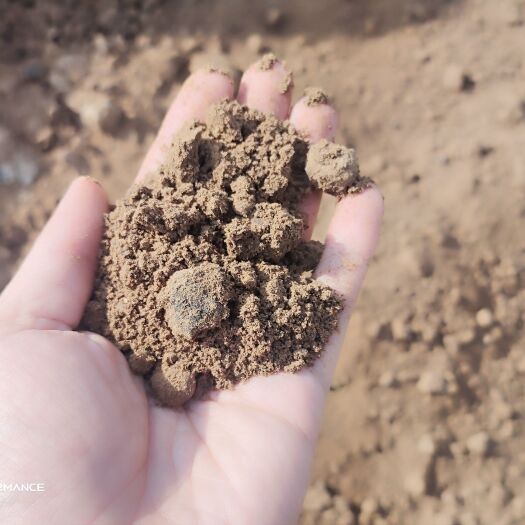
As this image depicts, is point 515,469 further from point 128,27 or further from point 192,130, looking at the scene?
point 128,27

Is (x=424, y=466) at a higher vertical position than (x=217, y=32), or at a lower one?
lower

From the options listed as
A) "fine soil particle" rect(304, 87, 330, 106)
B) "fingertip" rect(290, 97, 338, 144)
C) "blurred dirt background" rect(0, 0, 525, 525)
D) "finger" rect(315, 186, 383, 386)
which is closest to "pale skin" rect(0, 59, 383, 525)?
"finger" rect(315, 186, 383, 386)

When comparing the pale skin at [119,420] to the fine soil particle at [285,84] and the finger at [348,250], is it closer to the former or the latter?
the finger at [348,250]

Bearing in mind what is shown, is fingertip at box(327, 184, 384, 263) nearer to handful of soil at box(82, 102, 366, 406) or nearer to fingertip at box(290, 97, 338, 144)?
handful of soil at box(82, 102, 366, 406)

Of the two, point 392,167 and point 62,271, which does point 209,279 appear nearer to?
point 62,271

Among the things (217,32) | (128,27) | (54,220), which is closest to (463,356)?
(54,220)
